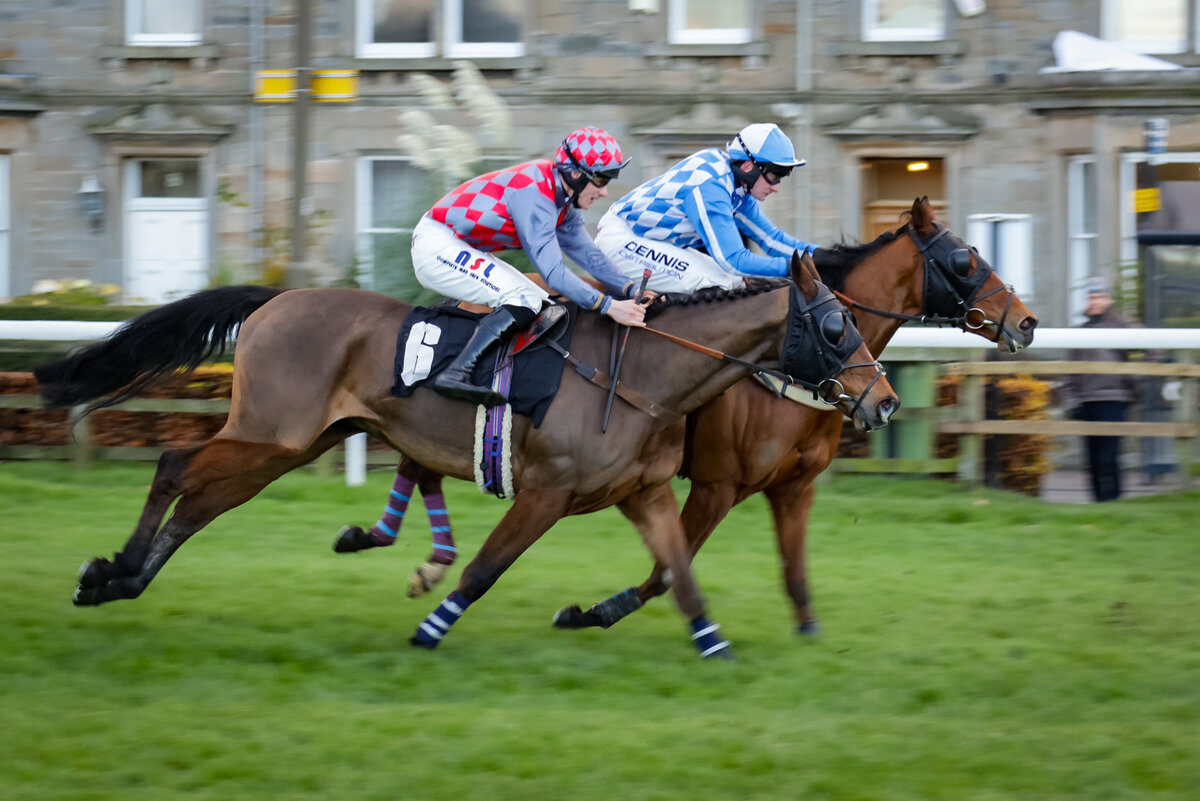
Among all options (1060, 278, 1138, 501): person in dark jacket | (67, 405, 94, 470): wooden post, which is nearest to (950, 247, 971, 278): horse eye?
(1060, 278, 1138, 501): person in dark jacket

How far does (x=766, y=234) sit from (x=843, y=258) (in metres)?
0.41

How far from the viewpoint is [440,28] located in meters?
14.1

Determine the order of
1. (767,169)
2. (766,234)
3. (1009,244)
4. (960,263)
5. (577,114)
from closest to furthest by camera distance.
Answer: (767,169)
(960,263)
(766,234)
(1009,244)
(577,114)

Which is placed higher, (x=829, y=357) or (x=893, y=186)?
(x=893, y=186)

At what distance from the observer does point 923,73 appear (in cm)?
1356

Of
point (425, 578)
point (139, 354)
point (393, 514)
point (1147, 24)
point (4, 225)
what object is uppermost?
point (1147, 24)

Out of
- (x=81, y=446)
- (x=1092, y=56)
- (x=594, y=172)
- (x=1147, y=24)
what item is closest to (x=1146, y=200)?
(x=1092, y=56)

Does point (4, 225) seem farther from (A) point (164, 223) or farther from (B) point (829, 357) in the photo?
(B) point (829, 357)

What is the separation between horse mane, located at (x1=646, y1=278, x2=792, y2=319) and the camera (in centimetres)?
552

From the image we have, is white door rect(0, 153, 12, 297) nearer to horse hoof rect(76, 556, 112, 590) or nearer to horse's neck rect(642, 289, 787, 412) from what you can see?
horse hoof rect(76, 556, 112, 590)

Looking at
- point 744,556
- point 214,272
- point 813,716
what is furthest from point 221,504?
point 214,272

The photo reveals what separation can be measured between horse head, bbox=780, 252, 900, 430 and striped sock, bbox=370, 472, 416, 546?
1905 millimetres

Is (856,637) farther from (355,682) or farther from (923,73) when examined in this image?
(923,73)

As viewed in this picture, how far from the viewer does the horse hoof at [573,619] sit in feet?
19.5
